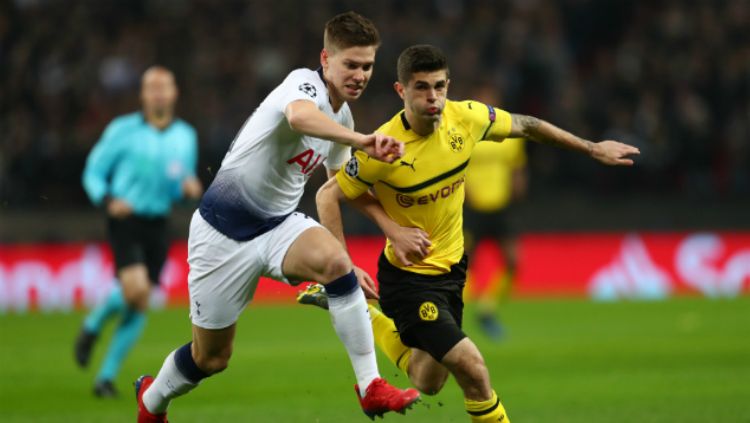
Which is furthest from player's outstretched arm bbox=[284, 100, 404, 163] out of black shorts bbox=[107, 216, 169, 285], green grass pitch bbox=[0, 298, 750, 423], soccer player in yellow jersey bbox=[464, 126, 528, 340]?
soccer player in yellow jersey bbox=[464, 126, 528, 340]

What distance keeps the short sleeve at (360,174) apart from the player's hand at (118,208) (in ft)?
13.3

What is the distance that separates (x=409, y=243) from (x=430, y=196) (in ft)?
1.01

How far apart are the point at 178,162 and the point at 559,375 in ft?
13.3

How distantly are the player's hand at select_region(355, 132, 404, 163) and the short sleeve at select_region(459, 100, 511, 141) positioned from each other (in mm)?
1620

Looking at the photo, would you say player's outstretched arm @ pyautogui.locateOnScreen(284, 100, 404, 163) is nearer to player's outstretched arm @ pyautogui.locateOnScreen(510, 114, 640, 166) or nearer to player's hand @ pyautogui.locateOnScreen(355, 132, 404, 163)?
player's hand @ pyautogui.locateOnScreen(355, 132, 404, 163)

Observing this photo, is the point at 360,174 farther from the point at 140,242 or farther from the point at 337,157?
the point at 140,242

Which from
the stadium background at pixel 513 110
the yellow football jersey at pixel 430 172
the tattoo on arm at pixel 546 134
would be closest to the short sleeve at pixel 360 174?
the yellow football jersey at pixel 430 172

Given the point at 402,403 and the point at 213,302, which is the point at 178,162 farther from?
the point at 402,403

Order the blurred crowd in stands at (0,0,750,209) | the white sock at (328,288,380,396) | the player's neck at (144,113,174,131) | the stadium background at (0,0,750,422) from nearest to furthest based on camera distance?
the white sock at (328,288,380,396) < the player's neck at (144,113,174,131) < the stadium background at (0,0,750,422) < the blurred crowd in stands at (0,0,750,209)

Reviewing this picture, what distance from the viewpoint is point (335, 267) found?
6570mm

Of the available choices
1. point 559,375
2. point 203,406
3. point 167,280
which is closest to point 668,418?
point 559,375

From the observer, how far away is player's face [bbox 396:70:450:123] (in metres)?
6.90

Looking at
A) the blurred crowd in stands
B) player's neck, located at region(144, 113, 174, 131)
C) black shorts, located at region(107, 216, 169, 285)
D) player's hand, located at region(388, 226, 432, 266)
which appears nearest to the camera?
player's hand, located at region(388, 226, 432, 266)

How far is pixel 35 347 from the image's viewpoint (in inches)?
562
